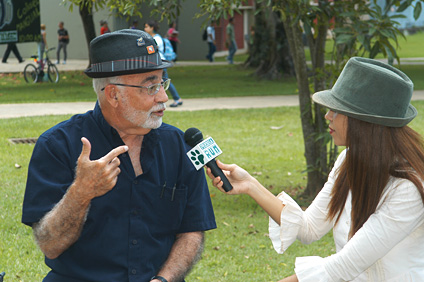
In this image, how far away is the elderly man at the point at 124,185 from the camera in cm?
299

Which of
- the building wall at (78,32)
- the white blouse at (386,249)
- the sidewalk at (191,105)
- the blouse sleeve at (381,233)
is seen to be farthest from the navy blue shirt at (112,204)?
the building wall at (78,32)

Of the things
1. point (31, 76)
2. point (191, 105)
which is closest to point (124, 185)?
point (191, 105)

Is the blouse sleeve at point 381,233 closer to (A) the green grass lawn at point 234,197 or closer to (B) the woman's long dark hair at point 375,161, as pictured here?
(B) the woman's long dark hair at point 375,161

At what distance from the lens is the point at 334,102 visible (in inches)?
122

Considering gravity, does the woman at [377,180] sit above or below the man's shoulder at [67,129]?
below

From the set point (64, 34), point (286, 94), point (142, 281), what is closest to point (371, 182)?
point (142, 281)

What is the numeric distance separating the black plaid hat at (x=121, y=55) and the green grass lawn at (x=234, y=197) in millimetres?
2729

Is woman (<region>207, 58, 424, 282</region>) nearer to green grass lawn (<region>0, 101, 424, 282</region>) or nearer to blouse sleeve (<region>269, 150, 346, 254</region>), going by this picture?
blouse sleeve (<region>269, 150, 346, 254</region>)

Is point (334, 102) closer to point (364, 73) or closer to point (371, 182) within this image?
point (364, 73)

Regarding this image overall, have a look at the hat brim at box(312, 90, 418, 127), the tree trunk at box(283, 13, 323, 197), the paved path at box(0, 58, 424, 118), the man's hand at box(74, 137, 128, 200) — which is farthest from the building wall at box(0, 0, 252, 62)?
the man's hand at box(74, 137, 128, 200)

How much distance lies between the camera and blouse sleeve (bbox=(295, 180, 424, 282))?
2.89 meters

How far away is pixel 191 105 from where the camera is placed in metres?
15.7

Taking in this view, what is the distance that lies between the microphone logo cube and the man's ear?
0.44 metres

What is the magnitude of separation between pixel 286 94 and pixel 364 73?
15.7m
